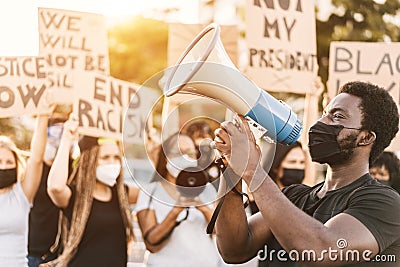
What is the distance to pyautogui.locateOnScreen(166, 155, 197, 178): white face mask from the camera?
12.7ft

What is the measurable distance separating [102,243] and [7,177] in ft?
2.38

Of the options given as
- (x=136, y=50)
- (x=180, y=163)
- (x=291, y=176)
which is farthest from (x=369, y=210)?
(x=136, y=50)

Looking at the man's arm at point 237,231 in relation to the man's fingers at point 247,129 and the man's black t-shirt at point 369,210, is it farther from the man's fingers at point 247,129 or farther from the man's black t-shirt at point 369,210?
the man's fingers at point 247,129

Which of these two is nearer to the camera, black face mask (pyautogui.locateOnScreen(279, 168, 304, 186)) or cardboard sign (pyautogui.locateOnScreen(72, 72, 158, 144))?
black face mask (pyautogui.locateOnScreen(279, 168, 304, 186))

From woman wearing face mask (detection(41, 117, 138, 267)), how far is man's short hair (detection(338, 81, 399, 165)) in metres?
2.80

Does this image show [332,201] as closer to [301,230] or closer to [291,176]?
[301,230]

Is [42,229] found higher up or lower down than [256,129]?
lower down

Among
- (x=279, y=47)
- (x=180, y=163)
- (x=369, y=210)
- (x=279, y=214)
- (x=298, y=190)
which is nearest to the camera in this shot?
(x=279, y=214)

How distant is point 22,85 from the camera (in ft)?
19.9

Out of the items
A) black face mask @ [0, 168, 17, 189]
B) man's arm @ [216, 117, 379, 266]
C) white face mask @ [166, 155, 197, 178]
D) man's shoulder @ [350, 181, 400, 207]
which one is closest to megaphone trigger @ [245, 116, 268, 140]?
man's arm @ [216, 117, 379, 266]

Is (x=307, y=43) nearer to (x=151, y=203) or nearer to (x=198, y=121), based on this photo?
(x=198, y=121)

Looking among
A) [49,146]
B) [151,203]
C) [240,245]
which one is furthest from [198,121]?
[240,245]

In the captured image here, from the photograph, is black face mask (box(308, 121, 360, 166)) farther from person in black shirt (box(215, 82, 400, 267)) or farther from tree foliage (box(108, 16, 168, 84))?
tree foliage (box(108, 16, 168, 84))

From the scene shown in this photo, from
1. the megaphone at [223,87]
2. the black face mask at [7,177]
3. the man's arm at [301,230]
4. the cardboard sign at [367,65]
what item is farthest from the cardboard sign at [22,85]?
the man's arm at [301,230]
